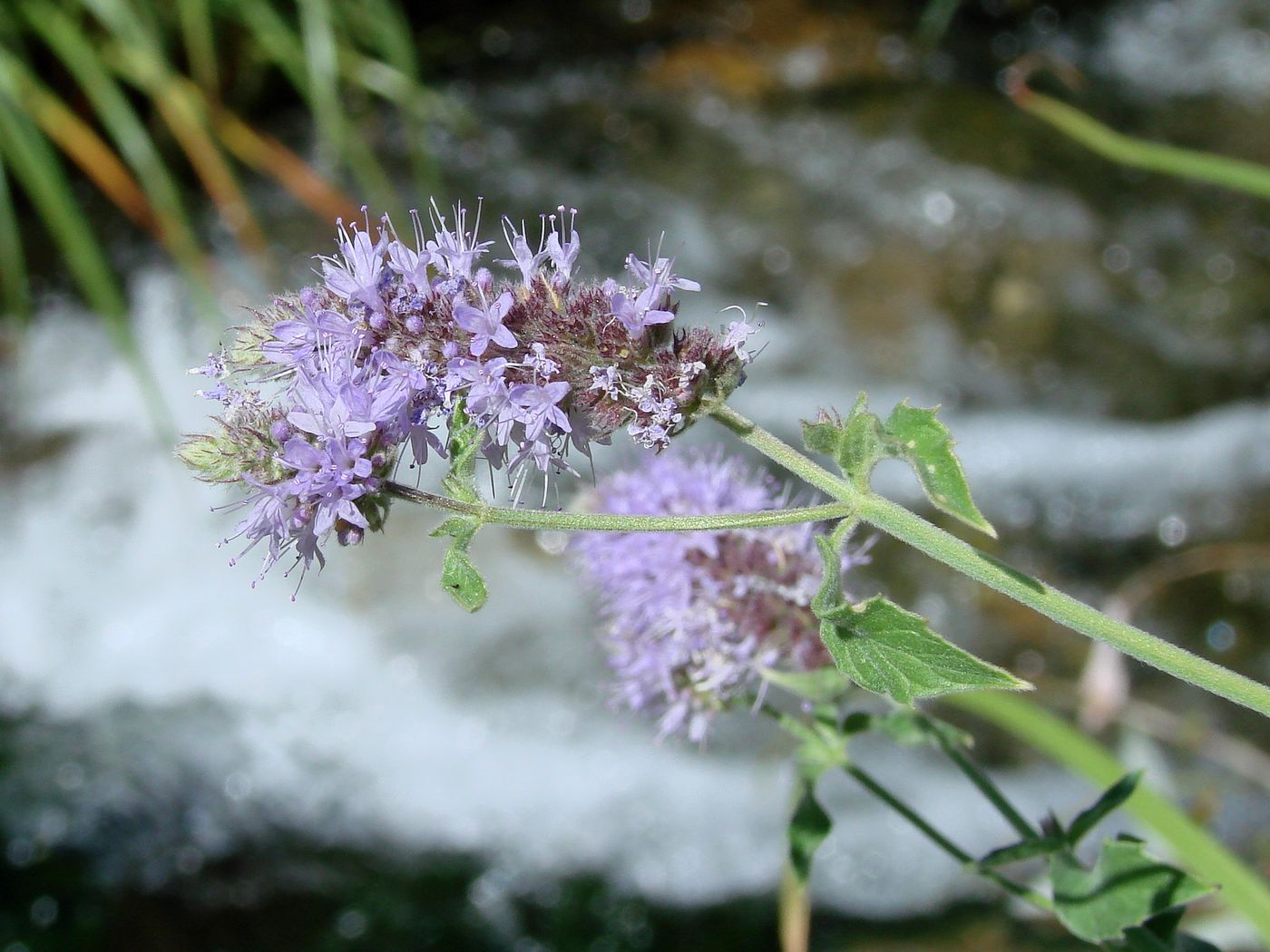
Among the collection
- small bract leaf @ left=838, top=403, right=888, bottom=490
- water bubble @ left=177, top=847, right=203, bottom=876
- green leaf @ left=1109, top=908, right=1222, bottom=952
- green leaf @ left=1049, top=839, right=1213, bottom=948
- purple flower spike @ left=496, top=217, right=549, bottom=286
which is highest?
purple flower spike @ left=496, top=217, right=549, bottom=286

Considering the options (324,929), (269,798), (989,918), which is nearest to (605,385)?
(989,918)

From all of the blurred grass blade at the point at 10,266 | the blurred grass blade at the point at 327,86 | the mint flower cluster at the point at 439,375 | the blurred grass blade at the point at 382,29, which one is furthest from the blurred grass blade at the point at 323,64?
the mint flower cluster at the point at 439,375

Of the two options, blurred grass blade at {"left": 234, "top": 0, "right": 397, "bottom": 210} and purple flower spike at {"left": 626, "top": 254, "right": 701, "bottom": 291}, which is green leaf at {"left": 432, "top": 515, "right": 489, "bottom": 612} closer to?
purple flower spike at {"left": 626, "top": 254, "right": 701, "bottom": 291}

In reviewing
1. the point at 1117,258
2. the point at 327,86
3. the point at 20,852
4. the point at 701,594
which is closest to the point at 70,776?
the point at 20,852

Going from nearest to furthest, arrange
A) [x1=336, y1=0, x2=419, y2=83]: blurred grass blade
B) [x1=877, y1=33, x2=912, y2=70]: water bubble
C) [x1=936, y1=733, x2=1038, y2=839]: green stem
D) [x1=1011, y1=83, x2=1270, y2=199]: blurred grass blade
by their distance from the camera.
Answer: [x1=936, y1=733, x2=1038, y2=839]: green stem, [x1=1011, y1=83, x2=1270, y2=199]: blurred grass blade, [x1=336, y1=0, x2=419, y2=83]: blurred grass blade, [x1=877, y1=33, x2=912, y2=70]: water bubble

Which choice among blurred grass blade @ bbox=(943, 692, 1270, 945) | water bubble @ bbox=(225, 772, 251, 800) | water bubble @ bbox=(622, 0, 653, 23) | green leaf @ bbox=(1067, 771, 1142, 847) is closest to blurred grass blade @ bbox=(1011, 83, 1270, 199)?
blurred grass blade @ bbox=(943, 692, 1270, 945)

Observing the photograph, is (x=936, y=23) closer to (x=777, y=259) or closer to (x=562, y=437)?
(x=777, y=259)

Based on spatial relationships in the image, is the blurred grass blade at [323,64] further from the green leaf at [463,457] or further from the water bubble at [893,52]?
the green leaf at [463,457]
